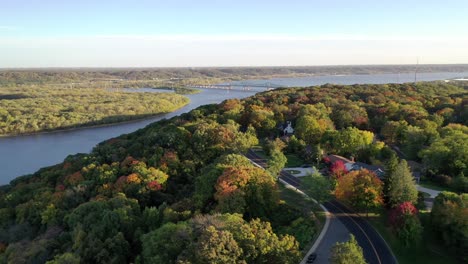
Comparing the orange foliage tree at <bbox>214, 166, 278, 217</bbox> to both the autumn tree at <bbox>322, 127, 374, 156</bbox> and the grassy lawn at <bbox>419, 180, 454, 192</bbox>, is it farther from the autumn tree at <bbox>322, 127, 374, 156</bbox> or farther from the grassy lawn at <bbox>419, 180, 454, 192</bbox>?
the autumn tree at <bbox>322, 127, 374, 156</bbox>

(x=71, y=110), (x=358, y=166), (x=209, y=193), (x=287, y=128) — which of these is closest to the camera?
(x=209, y=193)

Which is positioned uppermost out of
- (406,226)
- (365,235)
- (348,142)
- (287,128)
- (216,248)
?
(216,248)

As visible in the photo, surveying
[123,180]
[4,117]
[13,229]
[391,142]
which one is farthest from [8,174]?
[391,142]

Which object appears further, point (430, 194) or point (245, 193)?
point (430, 194)

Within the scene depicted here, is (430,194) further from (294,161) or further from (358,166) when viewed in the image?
(294,161)

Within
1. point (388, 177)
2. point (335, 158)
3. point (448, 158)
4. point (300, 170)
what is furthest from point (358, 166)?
point (448, 158)

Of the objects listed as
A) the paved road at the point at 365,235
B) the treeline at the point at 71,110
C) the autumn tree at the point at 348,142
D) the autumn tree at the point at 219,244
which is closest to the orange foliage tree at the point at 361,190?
the paved road at the point at 365,235

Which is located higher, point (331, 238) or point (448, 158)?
point (448, 158)
